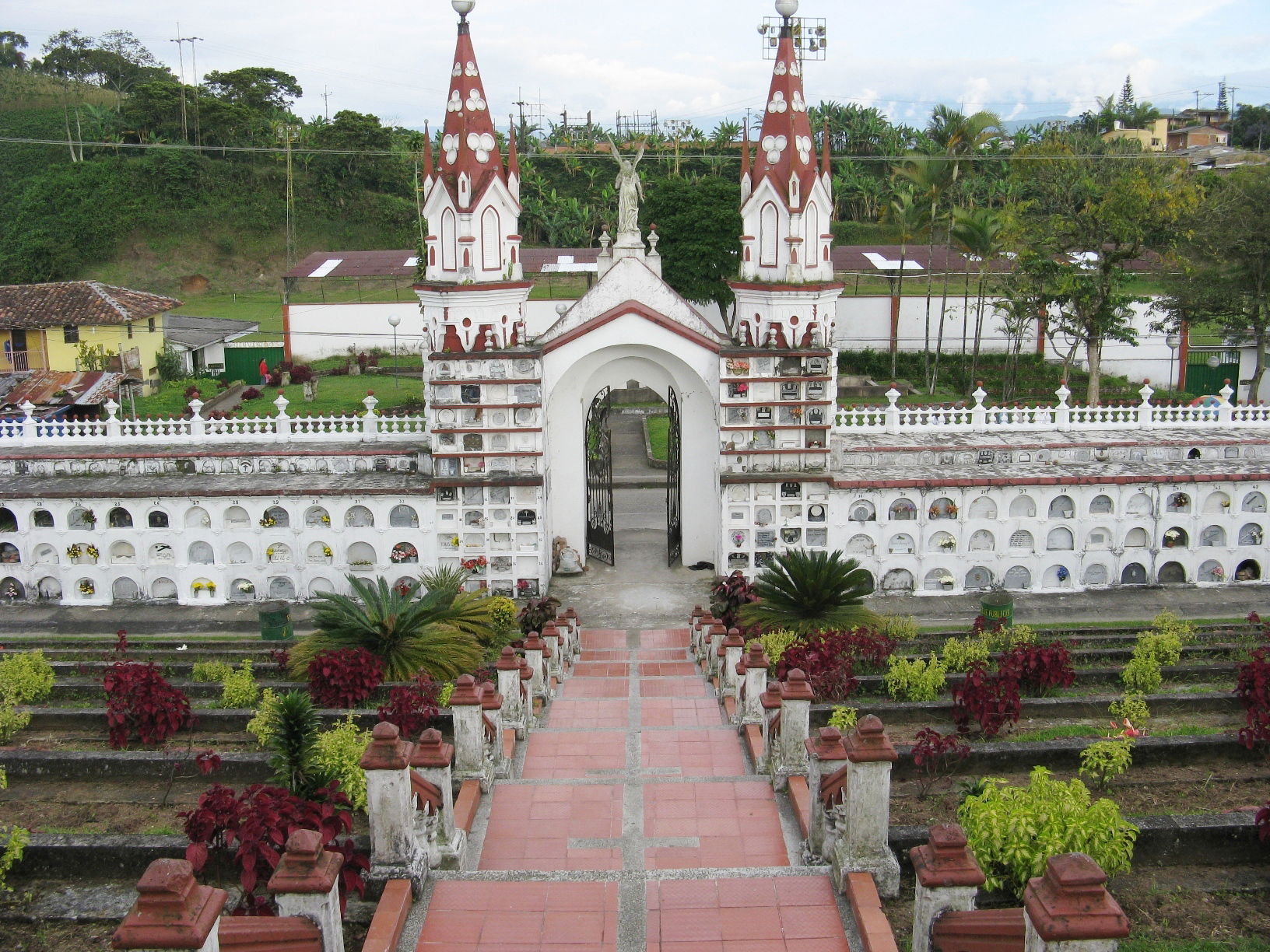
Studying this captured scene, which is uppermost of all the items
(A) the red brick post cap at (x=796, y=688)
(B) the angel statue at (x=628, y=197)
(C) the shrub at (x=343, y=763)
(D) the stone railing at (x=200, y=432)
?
(B) the angel statue at (x=628, y=197)

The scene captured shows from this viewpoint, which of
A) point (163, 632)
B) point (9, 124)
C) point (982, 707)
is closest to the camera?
point (982, 707)

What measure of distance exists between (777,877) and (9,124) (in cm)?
7951

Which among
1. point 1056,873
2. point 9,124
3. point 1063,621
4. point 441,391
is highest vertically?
point 9,124

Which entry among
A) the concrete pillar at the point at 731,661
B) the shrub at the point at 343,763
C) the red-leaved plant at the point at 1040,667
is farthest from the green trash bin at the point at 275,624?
the red-leaved plant at the point at 1040,667

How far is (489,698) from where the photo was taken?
12.8 metres

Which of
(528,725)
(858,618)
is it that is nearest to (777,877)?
(528,725)

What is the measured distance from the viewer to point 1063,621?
807 inches

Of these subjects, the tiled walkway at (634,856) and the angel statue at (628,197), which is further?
the angel statue at (628,197)

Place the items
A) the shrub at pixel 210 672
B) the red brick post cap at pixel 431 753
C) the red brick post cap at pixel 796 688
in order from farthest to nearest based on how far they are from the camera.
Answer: the shrub at pixel 210 672 → the red brick post cap at pixel 796 688 → the red brick post cap at pixel 431 753

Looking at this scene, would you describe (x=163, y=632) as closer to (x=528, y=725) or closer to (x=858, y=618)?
(x=528, y=725)

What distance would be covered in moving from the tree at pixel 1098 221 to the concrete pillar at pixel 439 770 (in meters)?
25.4

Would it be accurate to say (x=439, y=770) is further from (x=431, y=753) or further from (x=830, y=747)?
(x=830, y=747)

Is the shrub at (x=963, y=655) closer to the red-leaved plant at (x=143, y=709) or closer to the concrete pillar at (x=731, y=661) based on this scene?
the concrete pillar at (x=731, y=661)

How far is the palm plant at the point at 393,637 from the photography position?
53.7 feet
